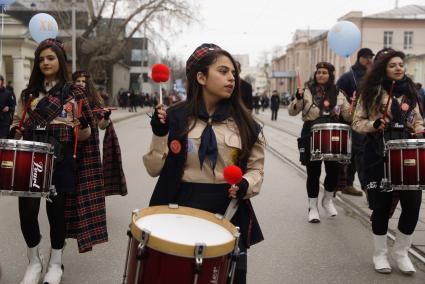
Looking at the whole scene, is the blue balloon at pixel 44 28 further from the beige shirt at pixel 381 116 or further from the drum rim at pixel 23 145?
the beige shirt at pixel 381 116

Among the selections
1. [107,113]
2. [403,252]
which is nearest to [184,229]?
[403,252]

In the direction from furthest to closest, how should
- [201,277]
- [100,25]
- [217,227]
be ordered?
[100,25] < [217,227] < [201,277]

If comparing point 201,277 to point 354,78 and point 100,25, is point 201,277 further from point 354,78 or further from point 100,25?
point 100,25

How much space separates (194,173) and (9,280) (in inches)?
88.8

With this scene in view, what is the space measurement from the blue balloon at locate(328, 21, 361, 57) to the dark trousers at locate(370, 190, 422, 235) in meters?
3.41

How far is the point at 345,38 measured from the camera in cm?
775

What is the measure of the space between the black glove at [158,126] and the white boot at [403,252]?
276 cm

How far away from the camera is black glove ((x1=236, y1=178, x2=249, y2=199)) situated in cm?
292

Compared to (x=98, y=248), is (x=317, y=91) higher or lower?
higher

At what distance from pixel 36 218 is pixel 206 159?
1837 millimetres

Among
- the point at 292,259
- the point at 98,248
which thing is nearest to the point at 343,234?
the point at 292,259

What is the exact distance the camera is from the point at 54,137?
13.8 ft

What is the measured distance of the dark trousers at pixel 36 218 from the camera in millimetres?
4199

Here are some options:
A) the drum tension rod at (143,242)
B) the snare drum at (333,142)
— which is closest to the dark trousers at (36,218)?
the drum tension rod at (143,242)
